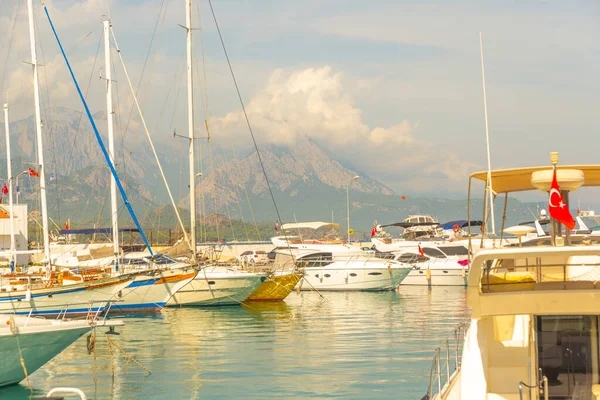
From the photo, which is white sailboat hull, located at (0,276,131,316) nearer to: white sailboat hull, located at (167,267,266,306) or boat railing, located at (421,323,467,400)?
white sailboat hull, located at (167,267,266,306)

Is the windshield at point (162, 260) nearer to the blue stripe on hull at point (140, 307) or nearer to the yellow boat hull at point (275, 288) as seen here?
the blue stripe on hull at point (140, 307)

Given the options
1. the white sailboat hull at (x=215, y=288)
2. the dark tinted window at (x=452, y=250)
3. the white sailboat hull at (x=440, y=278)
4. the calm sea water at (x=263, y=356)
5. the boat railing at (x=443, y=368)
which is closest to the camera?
the boat railing at (x=443, y=368)

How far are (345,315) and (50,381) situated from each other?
749 inches

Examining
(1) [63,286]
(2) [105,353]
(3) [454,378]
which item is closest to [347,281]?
(1) [63,286]

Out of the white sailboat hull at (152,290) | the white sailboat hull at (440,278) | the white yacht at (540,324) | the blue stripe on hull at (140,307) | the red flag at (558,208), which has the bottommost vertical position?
the white sailboat hull at (440,278)

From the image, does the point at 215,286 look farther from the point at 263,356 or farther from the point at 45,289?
the point at 263,356

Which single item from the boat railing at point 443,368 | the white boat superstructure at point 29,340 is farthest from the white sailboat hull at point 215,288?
the white boat superstructure at point 29,340

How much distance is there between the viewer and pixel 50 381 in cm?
2123

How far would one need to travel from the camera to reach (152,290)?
40.0 m

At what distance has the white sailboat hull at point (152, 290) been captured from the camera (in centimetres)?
3926

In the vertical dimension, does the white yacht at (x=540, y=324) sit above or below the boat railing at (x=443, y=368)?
above

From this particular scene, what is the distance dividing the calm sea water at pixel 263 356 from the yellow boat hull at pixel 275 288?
14.0ft

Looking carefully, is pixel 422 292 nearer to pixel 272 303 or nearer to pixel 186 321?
pixel 272 303

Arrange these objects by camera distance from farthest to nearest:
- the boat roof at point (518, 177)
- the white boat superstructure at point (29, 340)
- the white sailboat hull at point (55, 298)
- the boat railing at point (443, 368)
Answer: the white sailboat hull at point (55, 298) → the white boat superstructure at point (29, 340) → the boat railing at point (443, 368) → the boat roof at point (518, 177)
